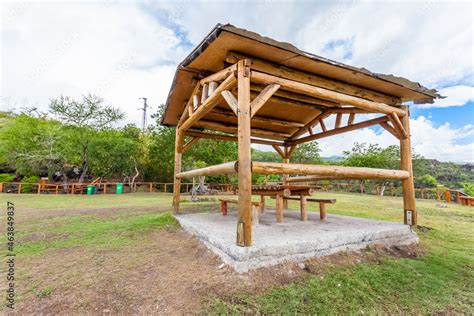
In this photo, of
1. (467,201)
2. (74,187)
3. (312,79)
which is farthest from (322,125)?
(74,187)

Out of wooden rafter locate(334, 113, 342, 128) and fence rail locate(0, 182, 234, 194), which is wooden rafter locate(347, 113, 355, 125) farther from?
fence rail locate(0, 182, 234, 194)

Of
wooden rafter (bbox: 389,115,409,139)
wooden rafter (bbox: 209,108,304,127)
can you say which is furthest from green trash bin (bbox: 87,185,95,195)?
wooden rafter (bbox: 389,115,409,139)

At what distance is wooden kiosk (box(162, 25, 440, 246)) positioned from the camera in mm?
Answer: 2902

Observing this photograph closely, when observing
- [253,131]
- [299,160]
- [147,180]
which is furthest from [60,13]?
[299,160]

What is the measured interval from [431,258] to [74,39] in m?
11.3

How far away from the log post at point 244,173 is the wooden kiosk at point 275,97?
0.01 metres

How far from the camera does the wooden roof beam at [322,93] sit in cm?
323

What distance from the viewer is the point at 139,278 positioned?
2500 mm

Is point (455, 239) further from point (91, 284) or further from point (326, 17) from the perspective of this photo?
point (91, 284)

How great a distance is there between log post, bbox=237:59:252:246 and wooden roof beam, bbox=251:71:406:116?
368 mm

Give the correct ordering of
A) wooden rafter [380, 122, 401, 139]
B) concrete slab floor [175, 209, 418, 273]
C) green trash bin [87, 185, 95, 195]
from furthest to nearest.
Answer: green trash bin [87, 185, 95, 195] < wooden rafter [380, 122, 401, 139] < concrete slab floor [175, 209, 418, 273]

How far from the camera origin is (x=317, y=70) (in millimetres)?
3789

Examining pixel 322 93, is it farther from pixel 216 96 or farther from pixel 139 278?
pixel 139 278

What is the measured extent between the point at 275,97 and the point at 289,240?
11.8ft
